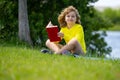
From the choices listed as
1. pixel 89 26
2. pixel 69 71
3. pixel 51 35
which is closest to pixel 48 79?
pixel 69 71

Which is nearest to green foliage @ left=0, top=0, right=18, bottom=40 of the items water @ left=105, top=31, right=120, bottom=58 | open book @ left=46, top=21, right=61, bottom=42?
water @ left=105, top=31, right=120, bottom=58

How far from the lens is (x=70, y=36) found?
30.2 feet

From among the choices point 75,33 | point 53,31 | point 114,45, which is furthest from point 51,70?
point 114,45

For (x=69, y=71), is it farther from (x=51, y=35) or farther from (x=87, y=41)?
(x=87, y=41)

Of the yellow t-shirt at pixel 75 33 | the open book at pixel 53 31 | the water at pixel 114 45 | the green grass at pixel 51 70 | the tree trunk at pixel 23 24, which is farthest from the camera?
the water at pixel 114 45

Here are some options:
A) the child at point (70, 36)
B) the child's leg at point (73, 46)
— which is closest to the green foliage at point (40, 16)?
the child at point (70, 36)

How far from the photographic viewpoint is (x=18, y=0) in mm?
12469

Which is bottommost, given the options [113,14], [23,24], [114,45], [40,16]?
[113,14]

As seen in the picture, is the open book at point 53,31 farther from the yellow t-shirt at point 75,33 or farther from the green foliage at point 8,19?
the green foliage at point 8,19

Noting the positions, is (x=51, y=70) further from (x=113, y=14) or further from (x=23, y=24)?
(x=113, y=14)

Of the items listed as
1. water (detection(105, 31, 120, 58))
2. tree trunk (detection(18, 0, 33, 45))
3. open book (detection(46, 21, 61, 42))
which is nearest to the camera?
open book (detection(46, 21, 61, 42))

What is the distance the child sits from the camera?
867 centimetres

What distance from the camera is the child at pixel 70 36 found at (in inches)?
341

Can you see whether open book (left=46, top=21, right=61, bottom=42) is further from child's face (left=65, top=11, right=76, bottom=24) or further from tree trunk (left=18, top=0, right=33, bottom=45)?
tree trunk (left=18, top=0, right=33, bottom=45)
